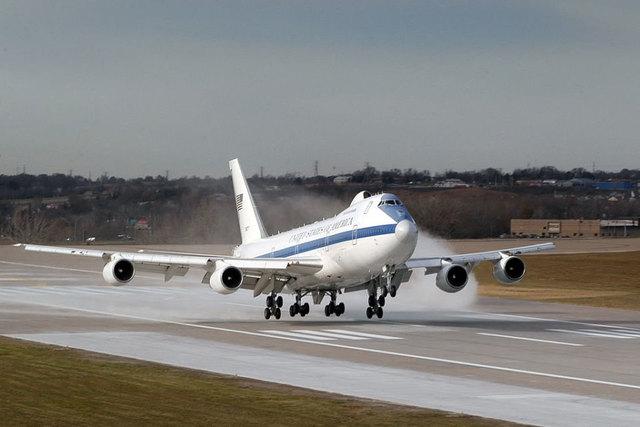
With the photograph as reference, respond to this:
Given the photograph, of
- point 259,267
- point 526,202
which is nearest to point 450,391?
point 259,267

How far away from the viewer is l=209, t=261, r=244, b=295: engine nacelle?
1994 inches

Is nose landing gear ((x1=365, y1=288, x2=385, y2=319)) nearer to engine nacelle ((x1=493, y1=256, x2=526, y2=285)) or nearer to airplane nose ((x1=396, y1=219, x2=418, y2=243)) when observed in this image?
airplane nose ((x1=396, y1=219, x2=418, y2=243))

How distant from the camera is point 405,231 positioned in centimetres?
4872

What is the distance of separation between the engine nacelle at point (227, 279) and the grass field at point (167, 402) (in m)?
15.5

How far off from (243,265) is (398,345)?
10.4m

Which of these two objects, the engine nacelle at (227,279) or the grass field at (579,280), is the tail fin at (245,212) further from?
the grass field at (579,280)

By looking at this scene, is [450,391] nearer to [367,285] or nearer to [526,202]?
[367,285]

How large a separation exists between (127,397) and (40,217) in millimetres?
112908

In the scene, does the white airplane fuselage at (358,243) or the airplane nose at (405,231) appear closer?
the airplane nose at (405,231)

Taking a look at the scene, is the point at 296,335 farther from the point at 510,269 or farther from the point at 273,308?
the point at 510,269

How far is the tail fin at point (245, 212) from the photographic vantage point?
64.9 meters

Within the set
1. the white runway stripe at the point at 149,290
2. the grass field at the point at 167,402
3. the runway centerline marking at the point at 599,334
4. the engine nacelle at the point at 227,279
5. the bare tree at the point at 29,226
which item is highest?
the bare tree at the point at 29,226

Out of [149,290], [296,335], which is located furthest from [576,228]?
[296,335]

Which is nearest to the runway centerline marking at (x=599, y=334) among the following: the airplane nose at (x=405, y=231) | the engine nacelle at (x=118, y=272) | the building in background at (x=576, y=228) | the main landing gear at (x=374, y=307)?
the main landing gear at (x=374, y=307)
